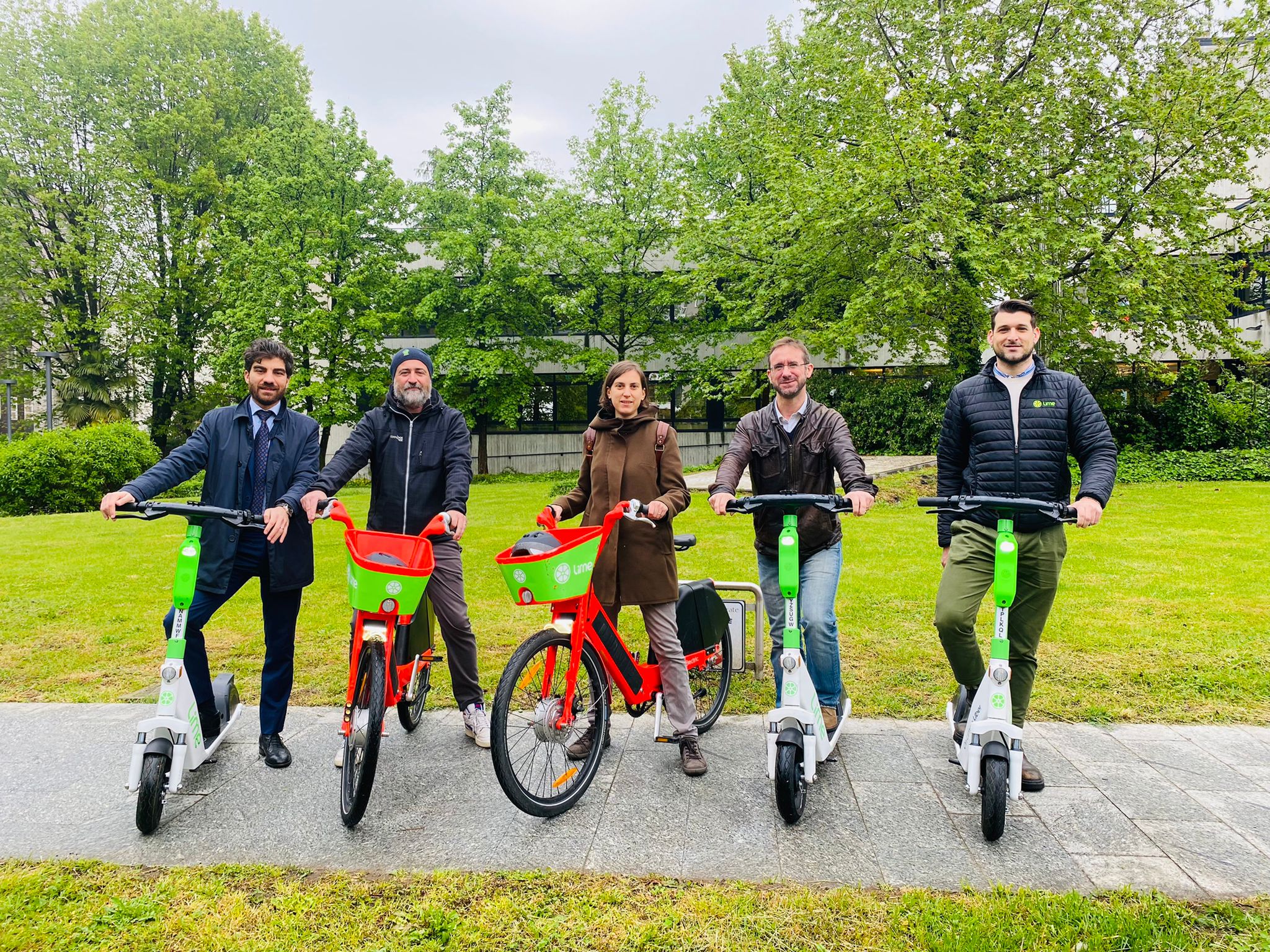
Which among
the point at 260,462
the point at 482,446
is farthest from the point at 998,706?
the point at 482,446

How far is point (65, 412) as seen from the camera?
25.0 m

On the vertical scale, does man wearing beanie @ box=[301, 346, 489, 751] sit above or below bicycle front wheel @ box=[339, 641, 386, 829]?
above

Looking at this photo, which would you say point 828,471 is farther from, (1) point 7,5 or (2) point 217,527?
(1) point 7,5

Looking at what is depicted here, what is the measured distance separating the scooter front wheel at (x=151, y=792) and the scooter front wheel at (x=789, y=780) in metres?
2.54

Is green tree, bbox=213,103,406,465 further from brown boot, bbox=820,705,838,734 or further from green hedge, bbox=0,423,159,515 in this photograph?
brown boot, bbox=820,705,838,734

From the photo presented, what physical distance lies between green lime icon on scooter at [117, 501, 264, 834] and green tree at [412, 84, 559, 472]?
19.9m

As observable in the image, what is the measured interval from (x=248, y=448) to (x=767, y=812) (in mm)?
3000

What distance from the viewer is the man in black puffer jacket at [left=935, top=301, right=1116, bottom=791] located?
361 cm

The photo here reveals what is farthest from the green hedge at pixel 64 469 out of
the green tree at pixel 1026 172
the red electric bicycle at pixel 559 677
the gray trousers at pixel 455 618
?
the red electric bicycle at pixel 559 677

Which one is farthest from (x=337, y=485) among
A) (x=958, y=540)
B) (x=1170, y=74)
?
(x=1170, y=74)

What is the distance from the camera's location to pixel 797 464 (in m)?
Result: 3.91

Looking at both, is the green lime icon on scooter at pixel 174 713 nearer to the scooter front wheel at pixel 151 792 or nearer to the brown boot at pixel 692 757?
the scooter front wheel at pixel 151 792

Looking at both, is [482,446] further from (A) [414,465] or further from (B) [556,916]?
(B) [556,916]

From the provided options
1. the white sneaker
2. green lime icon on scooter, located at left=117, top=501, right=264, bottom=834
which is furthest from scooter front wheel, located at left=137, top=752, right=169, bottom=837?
the white sneaker
